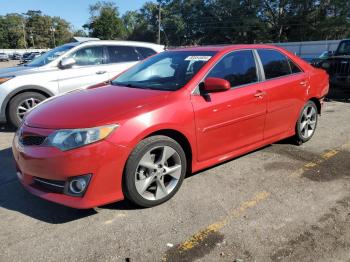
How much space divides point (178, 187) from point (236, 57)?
1.85 meters

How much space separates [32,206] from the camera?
12.6 feet

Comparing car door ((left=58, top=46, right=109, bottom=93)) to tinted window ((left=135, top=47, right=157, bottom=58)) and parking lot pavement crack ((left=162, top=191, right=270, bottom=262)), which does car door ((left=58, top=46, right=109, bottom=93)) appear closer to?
tinted window ((left=135, top=47, right=157, bottom=58))

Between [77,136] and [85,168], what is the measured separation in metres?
0.30

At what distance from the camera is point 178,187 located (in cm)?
393

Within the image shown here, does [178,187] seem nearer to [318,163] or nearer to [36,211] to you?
[36,211]

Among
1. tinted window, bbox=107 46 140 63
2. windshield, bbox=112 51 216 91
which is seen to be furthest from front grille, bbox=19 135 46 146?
tinted window, bbox=107 46 140 63

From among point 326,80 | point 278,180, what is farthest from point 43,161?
point 326,80

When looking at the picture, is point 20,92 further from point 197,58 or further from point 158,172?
point 158,172

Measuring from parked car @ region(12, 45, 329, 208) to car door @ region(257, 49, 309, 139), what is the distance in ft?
0.05

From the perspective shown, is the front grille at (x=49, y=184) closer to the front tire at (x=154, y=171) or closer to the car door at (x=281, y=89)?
the front tire at (x=154, y=171)

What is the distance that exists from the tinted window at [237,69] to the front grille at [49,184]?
204cm

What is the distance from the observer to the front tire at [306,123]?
5609mm

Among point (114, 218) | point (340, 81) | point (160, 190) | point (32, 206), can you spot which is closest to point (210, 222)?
point (160, 190)

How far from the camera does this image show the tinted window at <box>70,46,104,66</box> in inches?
305
